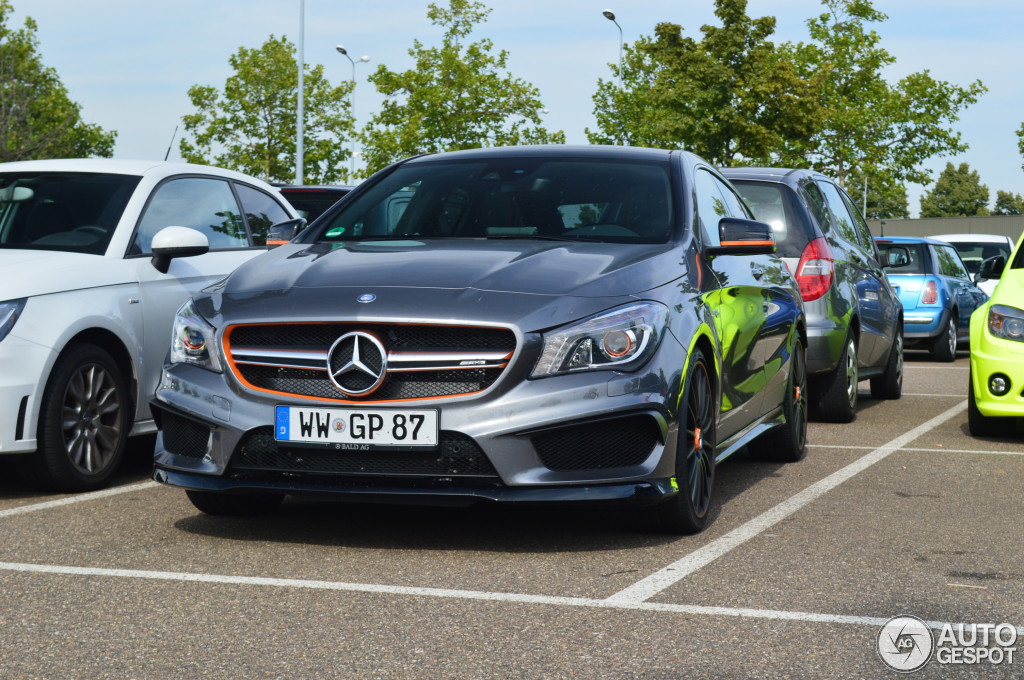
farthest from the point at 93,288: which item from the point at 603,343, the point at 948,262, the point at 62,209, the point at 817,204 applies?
the point at 948,262

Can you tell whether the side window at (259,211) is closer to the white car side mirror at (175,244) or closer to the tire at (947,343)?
the white car side mirror at (175,244)

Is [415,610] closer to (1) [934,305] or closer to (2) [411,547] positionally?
(2) [411,547]

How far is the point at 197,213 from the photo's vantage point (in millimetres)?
8039

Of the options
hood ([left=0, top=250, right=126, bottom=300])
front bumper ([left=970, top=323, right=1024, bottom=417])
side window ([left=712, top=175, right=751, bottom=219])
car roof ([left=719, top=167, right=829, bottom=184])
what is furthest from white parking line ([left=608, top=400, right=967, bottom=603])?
hood ([left=0, top=250, right=126, bottom=300])

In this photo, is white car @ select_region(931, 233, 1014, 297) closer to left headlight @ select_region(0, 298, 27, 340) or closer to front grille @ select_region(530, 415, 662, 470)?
left headlight @ select_region(0, 298, 27, 340)

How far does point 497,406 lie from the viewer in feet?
16.3

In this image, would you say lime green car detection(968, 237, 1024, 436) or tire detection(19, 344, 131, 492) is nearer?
tire detection(19, 344, 131, 492)

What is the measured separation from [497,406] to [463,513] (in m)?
1.28

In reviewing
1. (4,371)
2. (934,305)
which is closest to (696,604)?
(4,371)

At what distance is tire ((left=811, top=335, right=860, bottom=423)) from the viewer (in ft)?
33.0

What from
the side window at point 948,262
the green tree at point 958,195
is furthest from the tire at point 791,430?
the green tree at point 958,195

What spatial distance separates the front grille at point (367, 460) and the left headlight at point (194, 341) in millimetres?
350

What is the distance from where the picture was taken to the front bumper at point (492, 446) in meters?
4.98

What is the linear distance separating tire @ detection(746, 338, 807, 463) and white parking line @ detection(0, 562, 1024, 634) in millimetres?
3489
